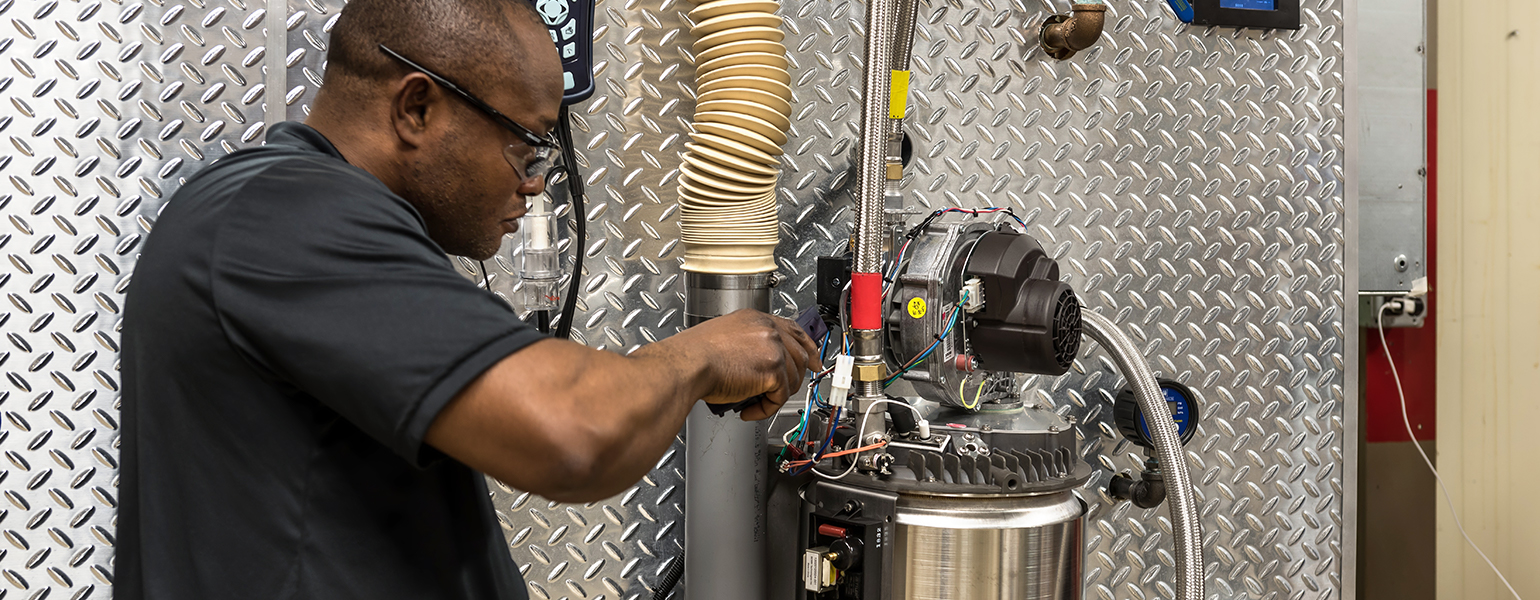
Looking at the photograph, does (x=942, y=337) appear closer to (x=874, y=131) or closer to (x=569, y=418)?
(x=874, y=131)

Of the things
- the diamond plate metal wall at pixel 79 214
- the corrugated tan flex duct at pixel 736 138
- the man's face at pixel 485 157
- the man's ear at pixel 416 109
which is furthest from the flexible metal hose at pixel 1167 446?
the diamond plate metal wall at pixel 79 214

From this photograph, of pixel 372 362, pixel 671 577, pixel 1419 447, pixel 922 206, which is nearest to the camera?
pixel 372 362

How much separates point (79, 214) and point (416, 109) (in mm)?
982

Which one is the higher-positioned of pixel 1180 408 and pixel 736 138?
pixel 736 138

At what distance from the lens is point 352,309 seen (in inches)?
33.4

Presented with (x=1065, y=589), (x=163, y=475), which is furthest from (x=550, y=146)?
(x=1065, y=589)

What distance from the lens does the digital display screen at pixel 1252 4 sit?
7.86 ft

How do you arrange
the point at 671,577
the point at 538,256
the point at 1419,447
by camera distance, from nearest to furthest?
the point at 538,256
the point at 671,577
the point at 1419,447

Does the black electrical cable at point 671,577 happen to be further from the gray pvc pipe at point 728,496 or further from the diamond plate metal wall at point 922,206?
the gray pvc pipe at point 728,496

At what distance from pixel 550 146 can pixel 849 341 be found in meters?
0.65

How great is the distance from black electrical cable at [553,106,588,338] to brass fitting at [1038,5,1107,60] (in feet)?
3.81

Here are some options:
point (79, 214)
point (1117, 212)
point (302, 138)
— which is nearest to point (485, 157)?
point (302, 138)

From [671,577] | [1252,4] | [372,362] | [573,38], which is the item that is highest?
[1252,4]

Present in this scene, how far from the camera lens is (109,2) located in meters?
1.67
